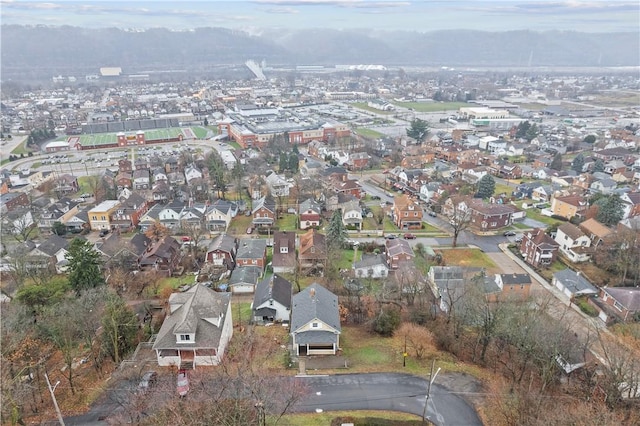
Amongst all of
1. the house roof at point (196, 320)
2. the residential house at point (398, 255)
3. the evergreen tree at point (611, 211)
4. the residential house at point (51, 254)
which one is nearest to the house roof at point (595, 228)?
the evergreen tree at point (611, 211)

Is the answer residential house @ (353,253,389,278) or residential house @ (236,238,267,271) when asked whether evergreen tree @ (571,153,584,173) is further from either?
residential house @ (236,238,267,271)

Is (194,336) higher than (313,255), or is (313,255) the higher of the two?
(194,336)

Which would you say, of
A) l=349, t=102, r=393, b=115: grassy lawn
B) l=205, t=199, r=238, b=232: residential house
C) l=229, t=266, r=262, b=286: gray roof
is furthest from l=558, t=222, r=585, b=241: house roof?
l=349, t=102, r=393, b=115: grassy lawn

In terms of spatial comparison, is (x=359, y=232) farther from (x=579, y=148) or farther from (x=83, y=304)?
(x=579, y=148)

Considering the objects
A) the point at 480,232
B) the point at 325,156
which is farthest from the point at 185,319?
the point at 325,156

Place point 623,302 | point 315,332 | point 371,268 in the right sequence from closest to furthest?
1. point 315,332
2. point 623,302
3. point 371,268

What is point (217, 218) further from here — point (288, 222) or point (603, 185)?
point (603, 185)

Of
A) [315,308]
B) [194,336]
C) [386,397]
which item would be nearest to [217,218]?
[315,308]

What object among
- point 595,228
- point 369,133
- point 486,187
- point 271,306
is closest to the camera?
point 271,306
